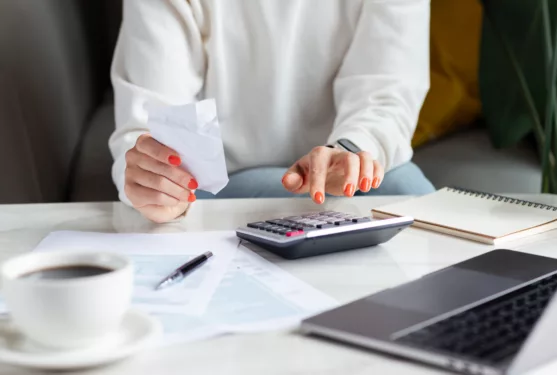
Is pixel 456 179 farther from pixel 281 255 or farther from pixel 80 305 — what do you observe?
pixel 80 305

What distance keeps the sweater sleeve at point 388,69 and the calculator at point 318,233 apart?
0.42m

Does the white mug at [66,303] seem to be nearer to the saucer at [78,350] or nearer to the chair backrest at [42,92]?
the saucer at [78,350]

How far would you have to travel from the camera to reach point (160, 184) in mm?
832

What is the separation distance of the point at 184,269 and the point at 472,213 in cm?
36

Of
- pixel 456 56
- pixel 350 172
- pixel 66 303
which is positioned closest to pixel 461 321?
pixel 66 303

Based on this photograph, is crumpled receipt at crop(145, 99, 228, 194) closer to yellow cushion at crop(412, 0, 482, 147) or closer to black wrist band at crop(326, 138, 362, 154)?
black wrist band at crop(326, 138, 362, 154)

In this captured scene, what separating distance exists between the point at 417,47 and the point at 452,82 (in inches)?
19.2

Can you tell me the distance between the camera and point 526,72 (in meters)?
1.60

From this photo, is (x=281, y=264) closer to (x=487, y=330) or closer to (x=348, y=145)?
(x=487, y=330)

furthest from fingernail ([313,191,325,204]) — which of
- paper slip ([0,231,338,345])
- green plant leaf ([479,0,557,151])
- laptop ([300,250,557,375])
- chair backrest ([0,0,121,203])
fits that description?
green plant leaf ([479,0,557,151])

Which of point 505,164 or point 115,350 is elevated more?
point 115,350

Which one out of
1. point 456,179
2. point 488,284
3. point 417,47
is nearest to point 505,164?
point 456,179

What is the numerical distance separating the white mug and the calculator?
0.23m

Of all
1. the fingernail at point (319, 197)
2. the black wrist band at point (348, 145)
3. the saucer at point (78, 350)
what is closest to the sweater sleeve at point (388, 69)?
the black wrist band at point (348, 145)
